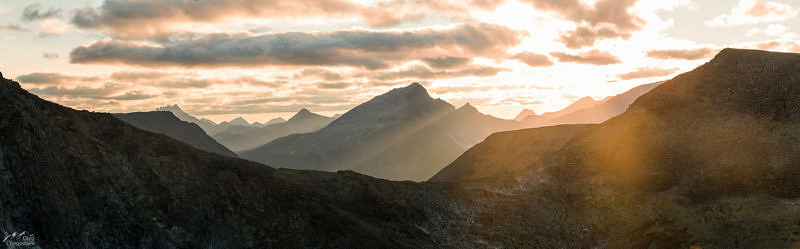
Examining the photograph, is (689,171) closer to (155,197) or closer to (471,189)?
(471,189)

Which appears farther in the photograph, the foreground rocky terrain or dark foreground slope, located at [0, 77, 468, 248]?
the foreground rocky terrain

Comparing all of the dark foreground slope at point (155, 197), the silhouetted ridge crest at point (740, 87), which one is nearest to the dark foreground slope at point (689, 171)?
the silhouetted ridge crest at point (740, 87)

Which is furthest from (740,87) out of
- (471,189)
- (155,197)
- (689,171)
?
(155,197)

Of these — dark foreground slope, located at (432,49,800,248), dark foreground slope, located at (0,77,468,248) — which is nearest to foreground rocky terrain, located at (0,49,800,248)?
dark foreground slope, located at (0,77,468,248)

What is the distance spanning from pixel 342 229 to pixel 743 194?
49.0 m

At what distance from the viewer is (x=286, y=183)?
45875 millimetres

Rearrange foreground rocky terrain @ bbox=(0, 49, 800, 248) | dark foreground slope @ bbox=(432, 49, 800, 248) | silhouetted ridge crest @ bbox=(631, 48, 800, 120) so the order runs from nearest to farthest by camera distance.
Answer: foreground rocky terrain @ bbox=(0, 49, 800, 248), dark foreground slope @ bbox=(432, 49, 800, 248), silhouetted ridge crest @ bbox=(631, 48, 800, 120)

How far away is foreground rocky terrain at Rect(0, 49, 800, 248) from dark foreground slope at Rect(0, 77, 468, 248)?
0.12m

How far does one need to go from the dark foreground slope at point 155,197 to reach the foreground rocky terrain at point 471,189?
116 millimetres

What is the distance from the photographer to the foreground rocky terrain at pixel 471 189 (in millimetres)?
31469

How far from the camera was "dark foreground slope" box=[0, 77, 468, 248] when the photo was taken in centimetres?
2928

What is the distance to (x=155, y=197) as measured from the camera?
1380 inches

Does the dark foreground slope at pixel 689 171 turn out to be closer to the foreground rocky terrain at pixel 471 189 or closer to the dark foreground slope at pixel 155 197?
the foreground rocky terrain at pixel 471 189

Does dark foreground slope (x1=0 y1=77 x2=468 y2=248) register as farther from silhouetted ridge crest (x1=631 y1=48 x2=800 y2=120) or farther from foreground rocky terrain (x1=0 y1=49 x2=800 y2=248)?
silhouetted ridge crest (x1=631 y1=48 x2=800 y2=120)
